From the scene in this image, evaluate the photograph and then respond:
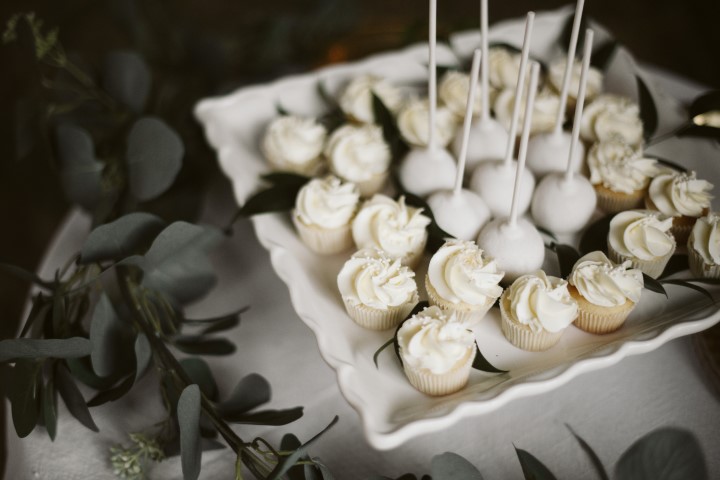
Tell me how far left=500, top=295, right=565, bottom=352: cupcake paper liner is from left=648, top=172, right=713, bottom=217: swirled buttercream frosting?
0.25 metres

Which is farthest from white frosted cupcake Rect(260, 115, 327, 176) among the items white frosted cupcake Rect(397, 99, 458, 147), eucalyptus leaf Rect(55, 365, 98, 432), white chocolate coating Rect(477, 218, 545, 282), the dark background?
eucalyptus leaf Rect(55, 365, 98, 432)

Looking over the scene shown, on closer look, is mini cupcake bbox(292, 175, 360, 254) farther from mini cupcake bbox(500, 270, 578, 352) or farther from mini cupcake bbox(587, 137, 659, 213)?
mini cupcake bbox(587, 137, 659, 213)

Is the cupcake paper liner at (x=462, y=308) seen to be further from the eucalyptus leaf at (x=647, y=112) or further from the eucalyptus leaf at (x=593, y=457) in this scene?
the eucalyptus leaf at (x=647, y=112)

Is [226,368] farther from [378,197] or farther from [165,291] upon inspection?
[378,197]

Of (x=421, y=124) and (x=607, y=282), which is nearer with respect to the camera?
(x=607, y=282)

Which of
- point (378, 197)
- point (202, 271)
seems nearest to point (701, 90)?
point (378, 197)

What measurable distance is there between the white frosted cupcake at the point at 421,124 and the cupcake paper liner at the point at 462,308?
0.28 meters

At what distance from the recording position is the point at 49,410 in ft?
2.66

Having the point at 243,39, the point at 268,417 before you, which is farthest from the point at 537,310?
the point at 243,39

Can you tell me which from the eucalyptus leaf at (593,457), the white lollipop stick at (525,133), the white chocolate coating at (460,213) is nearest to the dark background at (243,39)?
the white chocolate coating at (460,213)

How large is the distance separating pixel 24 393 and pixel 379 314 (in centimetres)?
46

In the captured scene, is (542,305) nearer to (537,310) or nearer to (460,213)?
(537,310)

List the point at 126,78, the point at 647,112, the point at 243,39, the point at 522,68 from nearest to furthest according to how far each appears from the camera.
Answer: the point at 522,68, the point at 647,112, the point at 126,78, the point at 243,39

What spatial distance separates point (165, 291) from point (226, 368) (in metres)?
0.15
